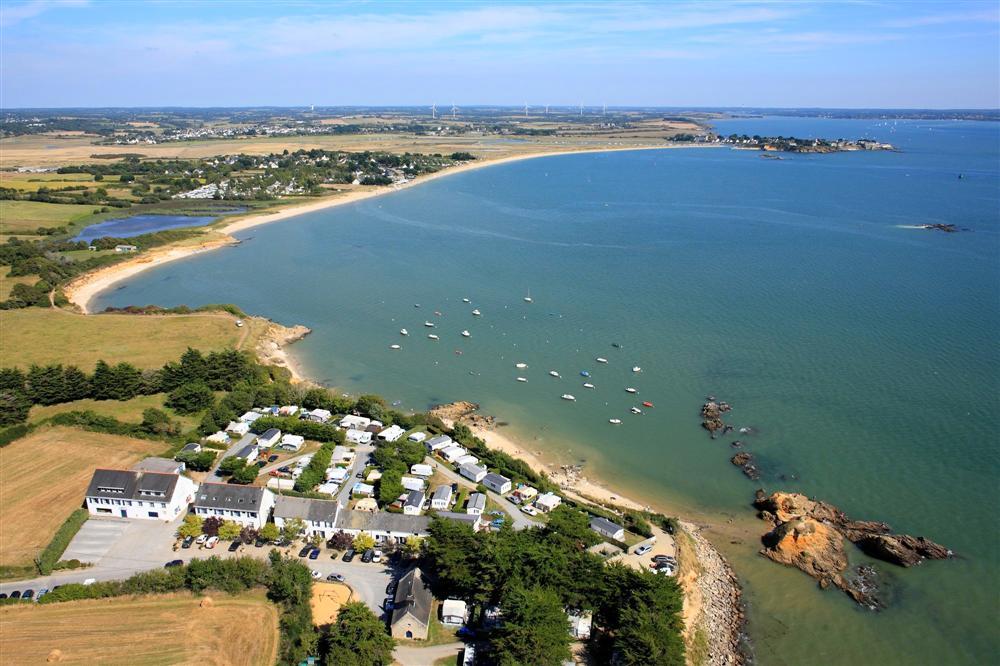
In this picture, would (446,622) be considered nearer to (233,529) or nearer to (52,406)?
(233,529)

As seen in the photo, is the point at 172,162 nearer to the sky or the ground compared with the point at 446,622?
nearer to the sky

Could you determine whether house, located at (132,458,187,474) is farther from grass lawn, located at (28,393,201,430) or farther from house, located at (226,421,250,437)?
grass lawn, located at (28,393,201,430)

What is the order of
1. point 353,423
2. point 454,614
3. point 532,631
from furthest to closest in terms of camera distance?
point 353,423 → point 454,614 → point 532,631

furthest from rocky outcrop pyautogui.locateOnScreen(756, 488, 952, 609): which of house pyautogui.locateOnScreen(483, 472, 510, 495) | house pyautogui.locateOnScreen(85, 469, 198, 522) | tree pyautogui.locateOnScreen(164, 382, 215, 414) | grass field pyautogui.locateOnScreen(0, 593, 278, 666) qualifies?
tree pyautogui.locateOnScreen(164, 382, 215, 414)

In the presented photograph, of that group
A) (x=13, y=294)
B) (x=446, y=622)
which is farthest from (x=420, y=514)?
(x=13, y=294)

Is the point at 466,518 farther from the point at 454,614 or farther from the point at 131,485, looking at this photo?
the point at 131,485


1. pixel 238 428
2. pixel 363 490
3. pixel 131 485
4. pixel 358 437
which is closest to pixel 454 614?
pixel 363 490

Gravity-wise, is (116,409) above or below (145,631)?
above
